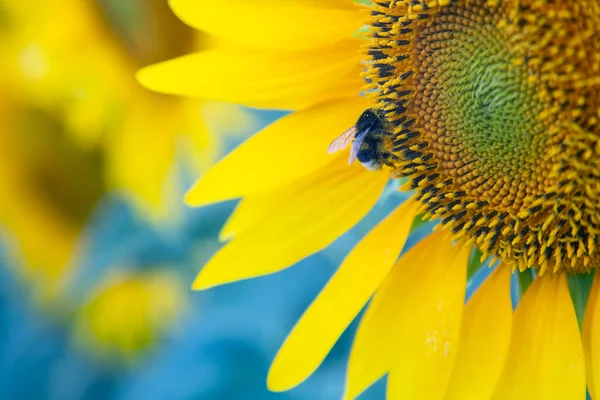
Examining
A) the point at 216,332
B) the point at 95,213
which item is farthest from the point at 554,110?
the point at 95,213

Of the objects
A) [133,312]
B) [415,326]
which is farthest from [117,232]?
[415,326]

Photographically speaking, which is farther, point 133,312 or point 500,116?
point 133,312

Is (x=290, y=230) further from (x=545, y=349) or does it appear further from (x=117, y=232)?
(x=117, y=232)

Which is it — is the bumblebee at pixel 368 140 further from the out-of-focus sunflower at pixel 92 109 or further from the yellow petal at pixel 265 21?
the out-of-focus sunflower at pixel 92 109

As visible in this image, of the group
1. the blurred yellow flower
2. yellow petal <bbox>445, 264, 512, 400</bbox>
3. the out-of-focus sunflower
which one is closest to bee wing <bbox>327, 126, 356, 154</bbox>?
yellow petal <bbox>445, 264, 512, 400</bbox>

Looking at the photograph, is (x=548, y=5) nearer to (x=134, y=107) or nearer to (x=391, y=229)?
(x=391, y=229)

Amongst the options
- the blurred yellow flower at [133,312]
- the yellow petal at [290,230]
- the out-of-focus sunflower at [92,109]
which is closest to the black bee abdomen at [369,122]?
the yellow petal at [290,230]
